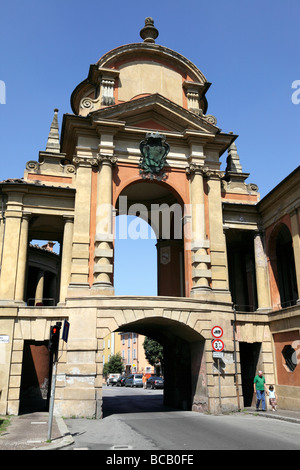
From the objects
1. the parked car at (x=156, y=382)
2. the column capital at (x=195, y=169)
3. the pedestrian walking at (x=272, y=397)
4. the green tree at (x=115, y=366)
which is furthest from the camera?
the green tree at (x=115, y=366)

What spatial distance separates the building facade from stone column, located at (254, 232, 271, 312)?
0.06 metres

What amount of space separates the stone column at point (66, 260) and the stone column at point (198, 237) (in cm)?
580

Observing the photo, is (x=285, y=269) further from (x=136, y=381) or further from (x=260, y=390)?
(x=136, y=381)

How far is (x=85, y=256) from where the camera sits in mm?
19969

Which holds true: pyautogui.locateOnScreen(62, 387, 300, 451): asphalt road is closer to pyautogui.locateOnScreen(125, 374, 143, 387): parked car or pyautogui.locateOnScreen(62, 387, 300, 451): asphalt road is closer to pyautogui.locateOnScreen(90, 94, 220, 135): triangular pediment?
pyautogui.locateOnScreen(90, 94, 220, 135): triangular pediment

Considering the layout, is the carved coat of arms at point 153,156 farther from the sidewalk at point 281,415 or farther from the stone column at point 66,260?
the sidewalk at point 281,415

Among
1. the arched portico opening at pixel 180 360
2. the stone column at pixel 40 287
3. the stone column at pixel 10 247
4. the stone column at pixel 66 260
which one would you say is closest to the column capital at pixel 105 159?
the stone column at pixel 66 260

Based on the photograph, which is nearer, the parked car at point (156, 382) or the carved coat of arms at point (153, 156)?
the carved coat of arms at point (153, 156)

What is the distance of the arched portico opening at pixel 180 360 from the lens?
19.7 m

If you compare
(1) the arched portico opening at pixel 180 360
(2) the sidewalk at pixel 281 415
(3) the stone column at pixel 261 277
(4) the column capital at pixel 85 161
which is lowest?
(2) the sidewalk at pixel 281 415

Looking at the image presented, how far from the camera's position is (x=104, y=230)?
20.3m

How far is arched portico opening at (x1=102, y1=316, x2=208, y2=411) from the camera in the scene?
64.5ft
